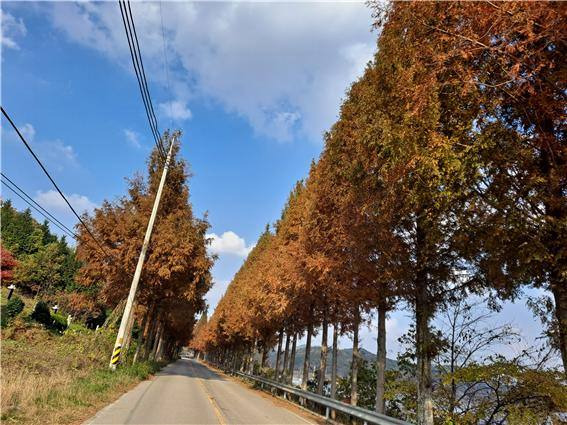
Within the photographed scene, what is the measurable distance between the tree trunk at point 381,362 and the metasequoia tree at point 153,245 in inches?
511

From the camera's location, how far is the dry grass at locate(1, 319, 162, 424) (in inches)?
314

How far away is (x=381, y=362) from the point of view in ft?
38.6

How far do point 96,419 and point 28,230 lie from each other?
347 ft

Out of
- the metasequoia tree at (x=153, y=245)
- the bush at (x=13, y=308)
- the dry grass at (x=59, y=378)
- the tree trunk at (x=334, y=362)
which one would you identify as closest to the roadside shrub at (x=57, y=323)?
the bush at (x=13, y=308)

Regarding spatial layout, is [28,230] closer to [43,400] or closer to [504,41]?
[43,400]

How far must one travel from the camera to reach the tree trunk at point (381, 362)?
11398 millimetres

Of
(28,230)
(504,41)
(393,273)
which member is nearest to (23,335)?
(393,273)

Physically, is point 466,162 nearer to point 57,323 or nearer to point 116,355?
point 116,355

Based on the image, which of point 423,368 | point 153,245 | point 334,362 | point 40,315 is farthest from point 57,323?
point 423,368

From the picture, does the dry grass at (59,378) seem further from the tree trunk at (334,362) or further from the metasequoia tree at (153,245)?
the tree trunk at (334,362)

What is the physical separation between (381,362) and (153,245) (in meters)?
15.2

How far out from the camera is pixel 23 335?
2431cm

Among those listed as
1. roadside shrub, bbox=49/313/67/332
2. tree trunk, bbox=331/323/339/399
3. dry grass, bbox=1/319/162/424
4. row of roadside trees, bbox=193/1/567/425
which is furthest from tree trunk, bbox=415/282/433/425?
roadside shrub, bbox=49/313/67/332

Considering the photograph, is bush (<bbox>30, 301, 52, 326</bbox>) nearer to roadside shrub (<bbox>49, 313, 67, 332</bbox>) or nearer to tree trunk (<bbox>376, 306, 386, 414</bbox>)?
roadside shrub (<bbox>49, 313, 67, 332</bbox>)
